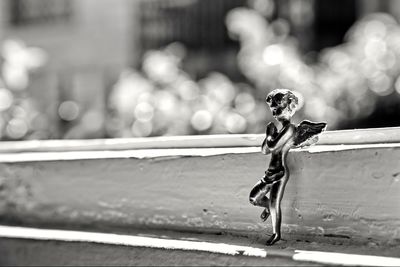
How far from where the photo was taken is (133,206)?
1.04 meters

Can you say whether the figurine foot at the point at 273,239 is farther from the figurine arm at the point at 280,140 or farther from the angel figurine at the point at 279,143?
the figurine arm at the point at 280,140

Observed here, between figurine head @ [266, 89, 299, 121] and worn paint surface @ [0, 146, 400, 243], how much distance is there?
82 mm

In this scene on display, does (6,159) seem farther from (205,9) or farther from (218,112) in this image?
(205,9)

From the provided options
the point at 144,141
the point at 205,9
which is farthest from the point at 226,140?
the point at 205,9

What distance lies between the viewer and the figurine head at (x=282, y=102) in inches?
29.9

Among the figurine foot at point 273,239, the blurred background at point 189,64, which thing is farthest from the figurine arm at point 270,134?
the blurred background at point 189,64

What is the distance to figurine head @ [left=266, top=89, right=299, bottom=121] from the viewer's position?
29.9 inches

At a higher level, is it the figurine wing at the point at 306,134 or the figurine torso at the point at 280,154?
the figurine wing at the point at 306,134

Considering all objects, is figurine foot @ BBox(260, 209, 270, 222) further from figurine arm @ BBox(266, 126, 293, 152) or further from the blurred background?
the blurred background

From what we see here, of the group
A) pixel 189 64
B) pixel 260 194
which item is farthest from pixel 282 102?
pixel 189 64

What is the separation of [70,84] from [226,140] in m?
4.64

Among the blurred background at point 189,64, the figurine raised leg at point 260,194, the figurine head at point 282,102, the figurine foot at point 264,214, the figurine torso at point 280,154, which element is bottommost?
the blurred background at point 189,64

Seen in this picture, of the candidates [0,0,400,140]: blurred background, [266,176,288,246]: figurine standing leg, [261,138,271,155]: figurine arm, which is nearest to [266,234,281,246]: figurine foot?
[266,176,288,246]: figurine standing leg

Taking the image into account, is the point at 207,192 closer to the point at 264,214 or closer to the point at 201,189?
the point at 201,189
